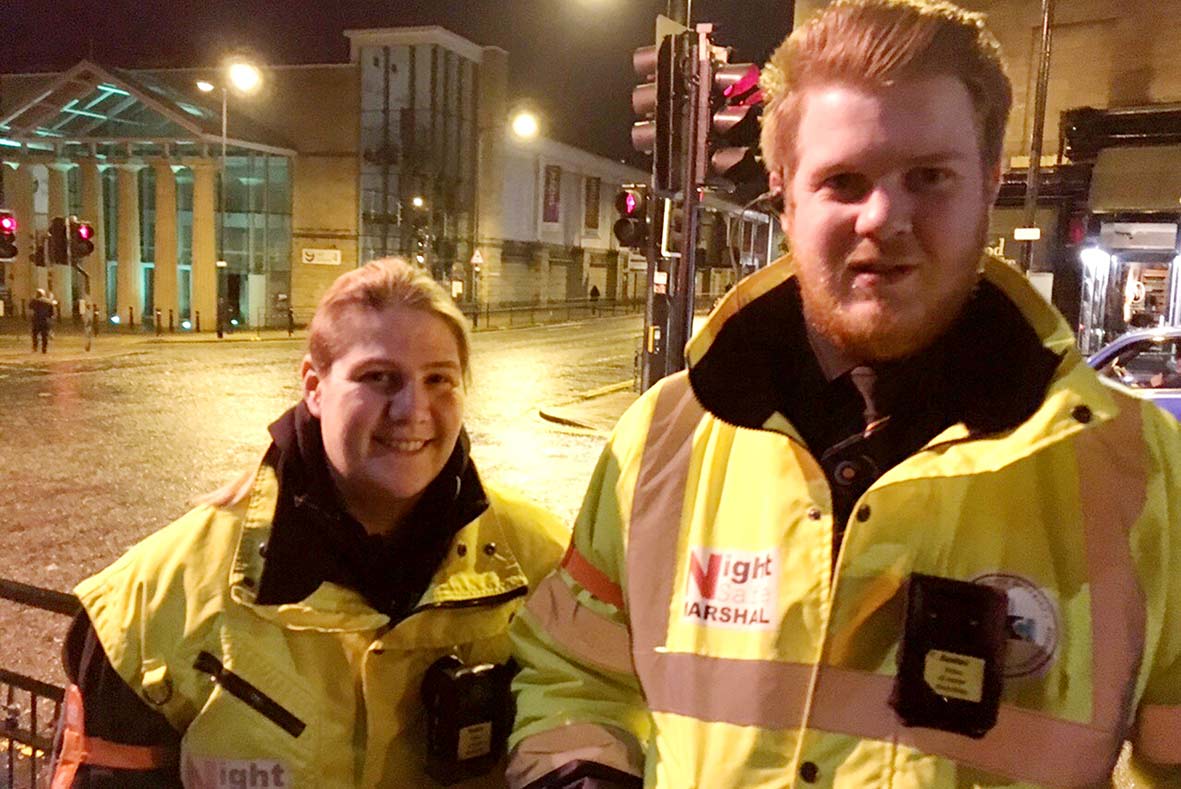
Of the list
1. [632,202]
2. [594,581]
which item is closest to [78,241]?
[632,202]

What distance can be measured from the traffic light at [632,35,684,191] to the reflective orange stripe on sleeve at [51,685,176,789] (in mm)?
7520

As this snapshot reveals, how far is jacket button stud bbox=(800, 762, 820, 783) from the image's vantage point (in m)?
1.52

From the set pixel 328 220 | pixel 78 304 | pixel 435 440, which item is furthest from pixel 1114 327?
pixel 78 304

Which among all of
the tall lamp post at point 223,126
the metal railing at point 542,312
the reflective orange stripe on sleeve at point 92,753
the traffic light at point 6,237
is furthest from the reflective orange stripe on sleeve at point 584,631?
the metal railing at point 542,312

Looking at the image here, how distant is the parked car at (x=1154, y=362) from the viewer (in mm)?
8531

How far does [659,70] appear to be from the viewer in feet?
29.1

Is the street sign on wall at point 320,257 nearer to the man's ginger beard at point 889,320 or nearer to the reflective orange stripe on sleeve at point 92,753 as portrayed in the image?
the reflective orange stripe on sleeve at point 92,753

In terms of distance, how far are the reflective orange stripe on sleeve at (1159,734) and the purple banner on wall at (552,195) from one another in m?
48.6

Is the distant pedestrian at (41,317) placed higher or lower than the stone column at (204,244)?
lower

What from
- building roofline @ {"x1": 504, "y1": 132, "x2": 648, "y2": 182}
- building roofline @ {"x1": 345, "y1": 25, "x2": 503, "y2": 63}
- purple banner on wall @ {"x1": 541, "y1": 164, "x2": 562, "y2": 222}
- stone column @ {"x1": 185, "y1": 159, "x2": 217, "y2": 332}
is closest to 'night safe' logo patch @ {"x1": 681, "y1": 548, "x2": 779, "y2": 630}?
stone column @ {"x1": 185, "y1": 159, "x2": 217, "y2": 332}

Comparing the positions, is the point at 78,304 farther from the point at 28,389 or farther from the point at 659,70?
the point at 659,70

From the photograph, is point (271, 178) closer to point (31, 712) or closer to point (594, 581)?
point (31, 712)

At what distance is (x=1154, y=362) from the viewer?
32.2 feet

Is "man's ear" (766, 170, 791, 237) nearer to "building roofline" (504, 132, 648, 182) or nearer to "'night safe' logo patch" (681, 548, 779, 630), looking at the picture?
"'night safe' logo patch" (681, 548, 779, 630)
